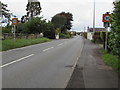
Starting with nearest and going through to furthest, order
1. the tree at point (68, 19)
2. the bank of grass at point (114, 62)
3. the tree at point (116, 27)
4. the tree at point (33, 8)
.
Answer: the tree at point (116, 27)
the bank of grass at point (114, 62)
the tree at point (33, 8)
the tree at point (68, 19)

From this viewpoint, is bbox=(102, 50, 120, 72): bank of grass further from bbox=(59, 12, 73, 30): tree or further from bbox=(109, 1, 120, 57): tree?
bbox=(59, 12, 73, 30): tree

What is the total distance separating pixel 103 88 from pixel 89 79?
113 cm

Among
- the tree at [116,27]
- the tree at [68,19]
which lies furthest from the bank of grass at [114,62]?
the tree at [68,19]

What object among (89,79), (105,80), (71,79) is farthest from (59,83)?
(105,80)

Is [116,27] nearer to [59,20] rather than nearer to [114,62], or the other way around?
[114,62]

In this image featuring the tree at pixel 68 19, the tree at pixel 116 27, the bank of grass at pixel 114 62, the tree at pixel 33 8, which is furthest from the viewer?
the tree at pixel 68 19

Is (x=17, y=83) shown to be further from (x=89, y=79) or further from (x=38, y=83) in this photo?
(x=89, y=79)

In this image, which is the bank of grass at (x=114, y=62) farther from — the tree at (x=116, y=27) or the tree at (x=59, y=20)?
the tree at (x=59, y=20)

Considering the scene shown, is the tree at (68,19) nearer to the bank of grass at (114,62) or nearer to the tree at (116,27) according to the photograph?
the bank of grass at (114,62)

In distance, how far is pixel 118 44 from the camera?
316 inches

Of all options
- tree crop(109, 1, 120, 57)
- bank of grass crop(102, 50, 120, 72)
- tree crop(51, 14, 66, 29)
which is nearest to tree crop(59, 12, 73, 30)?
tree crop(51, 14, 66, 29)

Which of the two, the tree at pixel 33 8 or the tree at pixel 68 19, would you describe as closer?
the tree at pixel 33 8

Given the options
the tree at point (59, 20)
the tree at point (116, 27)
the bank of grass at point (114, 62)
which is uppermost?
the tree at point (59, 20)

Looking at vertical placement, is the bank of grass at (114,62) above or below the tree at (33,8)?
below
